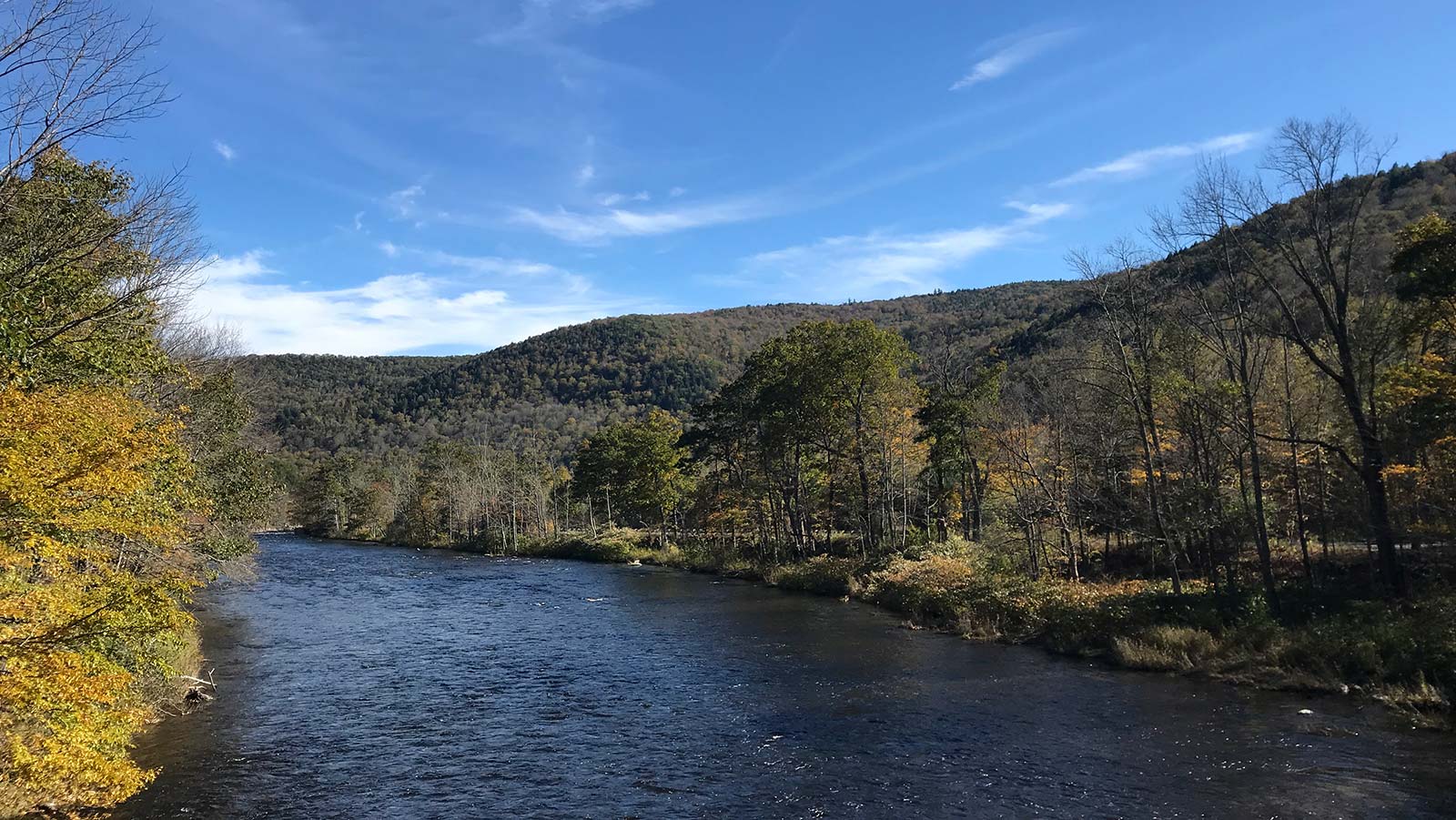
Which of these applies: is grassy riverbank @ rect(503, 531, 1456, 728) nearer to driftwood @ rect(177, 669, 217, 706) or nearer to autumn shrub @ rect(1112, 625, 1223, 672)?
autumn shrub @ rect(1112, 625, 1223, 672)

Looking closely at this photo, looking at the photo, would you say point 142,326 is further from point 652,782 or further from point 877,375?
point 877,375

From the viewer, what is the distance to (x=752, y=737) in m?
15.6

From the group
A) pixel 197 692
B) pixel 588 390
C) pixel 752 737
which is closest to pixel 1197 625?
pixel 752 737

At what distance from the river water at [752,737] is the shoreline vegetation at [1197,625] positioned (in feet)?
2.91

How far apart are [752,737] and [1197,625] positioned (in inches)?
506

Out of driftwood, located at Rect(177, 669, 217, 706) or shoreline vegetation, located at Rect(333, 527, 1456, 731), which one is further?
driftwood, located at Rect(177, 669, 217, 706)

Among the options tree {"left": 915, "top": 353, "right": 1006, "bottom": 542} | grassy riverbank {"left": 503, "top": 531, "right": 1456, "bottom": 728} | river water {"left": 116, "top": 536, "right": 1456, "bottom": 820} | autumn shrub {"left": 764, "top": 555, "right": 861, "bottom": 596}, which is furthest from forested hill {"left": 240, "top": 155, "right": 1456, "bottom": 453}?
river water {"left": 116, "top": 536, "right": 1456, "bottom": 820}

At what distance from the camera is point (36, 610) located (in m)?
9.82

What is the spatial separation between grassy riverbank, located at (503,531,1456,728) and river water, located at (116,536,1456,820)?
3.09 ft

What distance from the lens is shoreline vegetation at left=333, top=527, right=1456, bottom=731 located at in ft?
52.4

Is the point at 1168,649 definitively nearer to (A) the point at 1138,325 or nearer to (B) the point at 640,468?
(A) the point at 1138,325

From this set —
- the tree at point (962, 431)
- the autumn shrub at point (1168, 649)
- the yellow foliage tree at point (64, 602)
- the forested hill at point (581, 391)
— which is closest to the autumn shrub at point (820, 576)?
the tree at point (962, 431)

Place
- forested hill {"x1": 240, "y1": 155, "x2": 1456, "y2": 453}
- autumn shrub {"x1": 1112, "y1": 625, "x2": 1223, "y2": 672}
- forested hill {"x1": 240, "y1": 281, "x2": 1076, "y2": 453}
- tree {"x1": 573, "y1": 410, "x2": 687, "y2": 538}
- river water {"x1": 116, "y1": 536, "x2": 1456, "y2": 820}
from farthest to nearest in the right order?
forested hill {"x1": 240, "y1": 281, "x2": 1076, "y2": 453} → forested hill {"x1": 240, "y1": 155, "x2": 1456, "y2": 453} → tree {"x1": 573, "y1": 410, "x2": 687, "y2": 538} → autumn shrub {"x1": 1112, "y1": 625, "x2": 1223, "y2": 672} → river water {"x1": 116, "y1": 536, "x2": 1456, "y2": 820}

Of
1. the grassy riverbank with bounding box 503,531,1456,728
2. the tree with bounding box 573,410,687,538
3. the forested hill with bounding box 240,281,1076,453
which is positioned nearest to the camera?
the grassy riverbank with bounding box 503,531,1456,728
